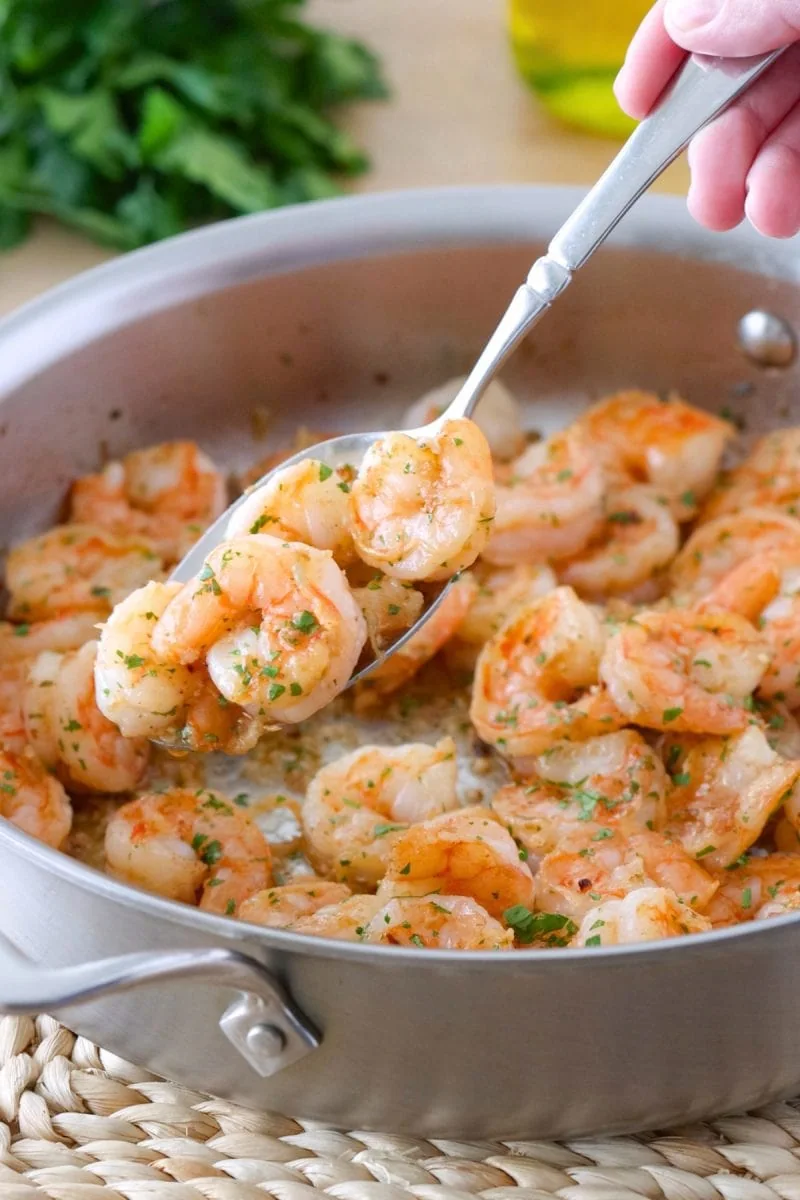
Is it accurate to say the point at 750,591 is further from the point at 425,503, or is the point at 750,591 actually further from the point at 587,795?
the point at 425,503

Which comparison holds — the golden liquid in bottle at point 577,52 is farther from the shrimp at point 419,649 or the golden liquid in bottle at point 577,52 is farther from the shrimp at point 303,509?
the shrimp at point 303,509

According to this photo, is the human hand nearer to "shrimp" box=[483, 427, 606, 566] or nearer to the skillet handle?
"shrimp" box=[483, 427, 606, 566]

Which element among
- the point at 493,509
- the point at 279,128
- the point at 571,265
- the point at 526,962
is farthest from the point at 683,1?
the point at 279,128

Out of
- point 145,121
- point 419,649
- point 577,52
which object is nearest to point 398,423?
point 419,649

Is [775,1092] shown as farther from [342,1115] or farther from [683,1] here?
[683,1]

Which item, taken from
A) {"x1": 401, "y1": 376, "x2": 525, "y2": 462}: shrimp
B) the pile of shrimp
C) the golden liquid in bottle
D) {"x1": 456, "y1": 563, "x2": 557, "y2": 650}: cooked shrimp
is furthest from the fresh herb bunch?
{"x1": 456, "y1": 563, "x2": 557, "y2": 650}: cooked shrimp
